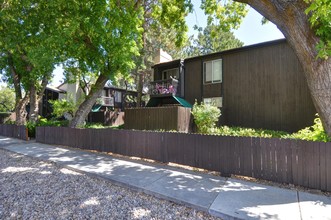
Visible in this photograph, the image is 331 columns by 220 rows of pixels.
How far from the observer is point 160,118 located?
12.8 meters

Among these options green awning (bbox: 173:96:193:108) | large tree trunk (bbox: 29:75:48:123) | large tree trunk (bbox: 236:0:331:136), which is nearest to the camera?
large tree trunk (bbox: 236:0:331:136)

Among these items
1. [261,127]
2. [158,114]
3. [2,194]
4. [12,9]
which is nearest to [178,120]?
[158,114]

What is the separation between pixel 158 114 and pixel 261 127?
705cm

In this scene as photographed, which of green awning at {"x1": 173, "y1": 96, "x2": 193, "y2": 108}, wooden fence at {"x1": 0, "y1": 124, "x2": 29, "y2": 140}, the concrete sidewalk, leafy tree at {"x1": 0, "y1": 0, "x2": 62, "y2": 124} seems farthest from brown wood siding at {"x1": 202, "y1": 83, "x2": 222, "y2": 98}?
wooden fence at {"x1": 0, "y1": 124, "x2": 29, "y2": 140}

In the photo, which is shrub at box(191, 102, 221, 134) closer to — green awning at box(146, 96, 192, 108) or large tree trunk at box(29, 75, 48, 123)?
green awning at box(146, 96, 192, 108)

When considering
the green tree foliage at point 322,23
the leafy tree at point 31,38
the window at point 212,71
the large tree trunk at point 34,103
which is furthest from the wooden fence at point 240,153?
the large tree trunk at point 34,103

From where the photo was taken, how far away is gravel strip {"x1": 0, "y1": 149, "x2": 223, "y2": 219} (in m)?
Answer: 3.69

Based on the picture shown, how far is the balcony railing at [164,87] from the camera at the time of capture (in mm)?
15008

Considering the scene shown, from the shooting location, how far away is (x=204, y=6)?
1098 centimetres

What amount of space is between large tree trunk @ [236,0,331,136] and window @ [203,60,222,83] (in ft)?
31.5

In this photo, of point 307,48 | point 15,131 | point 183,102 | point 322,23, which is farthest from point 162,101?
point 322,23

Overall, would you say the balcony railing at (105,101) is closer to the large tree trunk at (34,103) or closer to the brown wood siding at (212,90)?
the large tree trunk at (34,103)

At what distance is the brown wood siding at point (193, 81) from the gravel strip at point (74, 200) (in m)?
11.6

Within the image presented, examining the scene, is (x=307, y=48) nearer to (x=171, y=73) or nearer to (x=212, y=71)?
(x=212, y=71)
